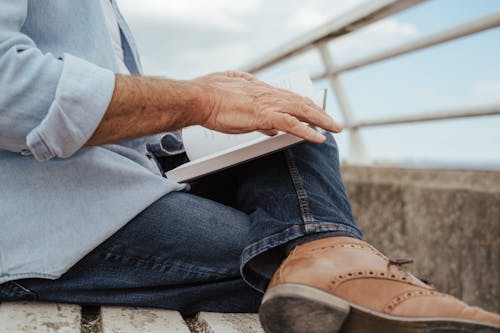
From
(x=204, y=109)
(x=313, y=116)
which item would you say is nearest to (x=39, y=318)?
(x=204, y=109)

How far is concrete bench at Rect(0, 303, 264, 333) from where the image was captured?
3.64 ft

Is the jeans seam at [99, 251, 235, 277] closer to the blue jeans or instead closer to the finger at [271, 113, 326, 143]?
the blue jeans

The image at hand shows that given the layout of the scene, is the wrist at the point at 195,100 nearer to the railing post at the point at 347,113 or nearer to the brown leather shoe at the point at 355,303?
the brown leather shoe at the point at 355,303

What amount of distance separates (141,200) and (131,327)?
0.84 feet

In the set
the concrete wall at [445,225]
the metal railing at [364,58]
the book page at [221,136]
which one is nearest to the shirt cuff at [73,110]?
the book page at [221,136]

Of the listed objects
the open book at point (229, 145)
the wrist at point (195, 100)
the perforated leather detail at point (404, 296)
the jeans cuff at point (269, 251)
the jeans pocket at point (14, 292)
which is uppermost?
the wrist at point (195, 100)

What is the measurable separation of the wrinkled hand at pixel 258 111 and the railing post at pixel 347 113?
1995 millimetres

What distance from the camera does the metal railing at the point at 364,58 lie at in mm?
2117

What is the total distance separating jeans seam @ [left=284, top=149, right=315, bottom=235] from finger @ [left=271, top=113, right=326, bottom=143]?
0.14 meters

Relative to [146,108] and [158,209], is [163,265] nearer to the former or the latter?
[158,209]

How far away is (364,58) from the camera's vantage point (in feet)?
9.25

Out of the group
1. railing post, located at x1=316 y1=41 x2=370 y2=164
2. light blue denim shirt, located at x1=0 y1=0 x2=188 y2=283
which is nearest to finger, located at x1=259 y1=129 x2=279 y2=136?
light blue denim shirt, located at x1=0 y1=0 x2=188 y2=283

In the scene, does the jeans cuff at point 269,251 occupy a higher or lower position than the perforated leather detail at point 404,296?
higher

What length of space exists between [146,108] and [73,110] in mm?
139
